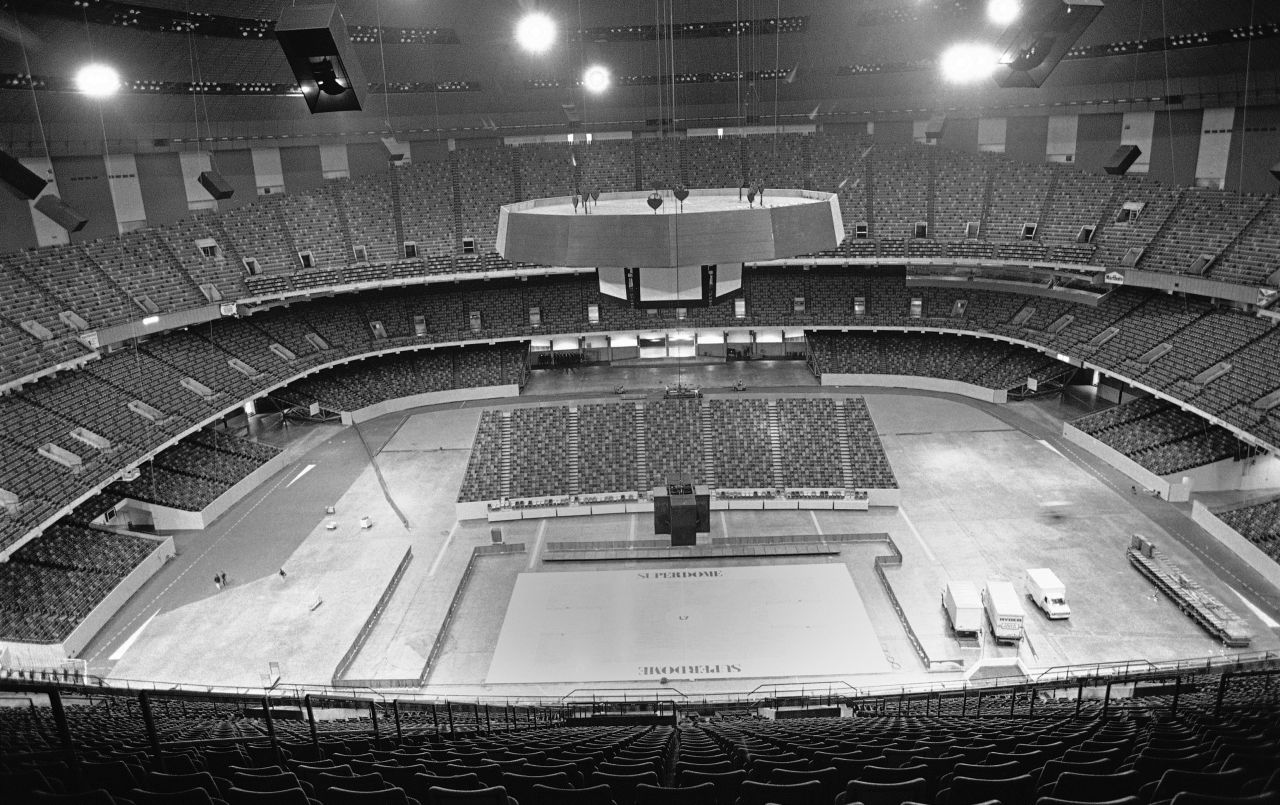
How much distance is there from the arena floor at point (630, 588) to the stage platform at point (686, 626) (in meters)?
0.06

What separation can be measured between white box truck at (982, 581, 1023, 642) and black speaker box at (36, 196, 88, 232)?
103ft

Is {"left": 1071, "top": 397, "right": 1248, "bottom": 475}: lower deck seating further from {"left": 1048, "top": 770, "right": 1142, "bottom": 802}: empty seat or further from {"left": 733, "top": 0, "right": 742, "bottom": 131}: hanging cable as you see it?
{"left": 1048, "top": 770, "right": 1142, "bottom": 802}: empty seat

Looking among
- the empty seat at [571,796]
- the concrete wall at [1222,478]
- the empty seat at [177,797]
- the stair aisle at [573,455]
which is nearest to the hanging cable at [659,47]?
the stair aisle at [573,455]

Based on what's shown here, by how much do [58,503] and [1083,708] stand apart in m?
25.7

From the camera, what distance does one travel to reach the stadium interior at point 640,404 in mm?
10891

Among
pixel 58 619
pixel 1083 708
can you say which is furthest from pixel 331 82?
pixel 1083 708

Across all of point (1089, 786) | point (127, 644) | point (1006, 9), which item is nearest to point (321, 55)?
point (1006, 9)

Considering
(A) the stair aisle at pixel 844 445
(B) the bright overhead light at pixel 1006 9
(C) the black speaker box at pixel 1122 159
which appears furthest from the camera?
(C) the black speaker box at pixel 1122 159

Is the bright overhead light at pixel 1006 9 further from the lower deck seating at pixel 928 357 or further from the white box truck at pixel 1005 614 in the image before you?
the lower deck seating at pixel 928 357

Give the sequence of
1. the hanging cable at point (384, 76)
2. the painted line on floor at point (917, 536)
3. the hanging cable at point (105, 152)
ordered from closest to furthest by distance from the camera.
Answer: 1. the painted line on floor at point (917, 536)
2. the hanging cable at point (105, 152)
3. the hanging cable at point (384, 76)

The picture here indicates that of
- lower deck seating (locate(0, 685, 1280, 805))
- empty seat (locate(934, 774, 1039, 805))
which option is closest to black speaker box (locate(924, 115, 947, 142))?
lower deck seating (locate(0, 685, 1280, 805))

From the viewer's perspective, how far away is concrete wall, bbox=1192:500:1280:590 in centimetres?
2077

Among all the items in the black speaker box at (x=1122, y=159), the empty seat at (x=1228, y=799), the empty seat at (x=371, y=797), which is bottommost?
the empty seat at (x=371, y=797)

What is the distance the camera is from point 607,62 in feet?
126
